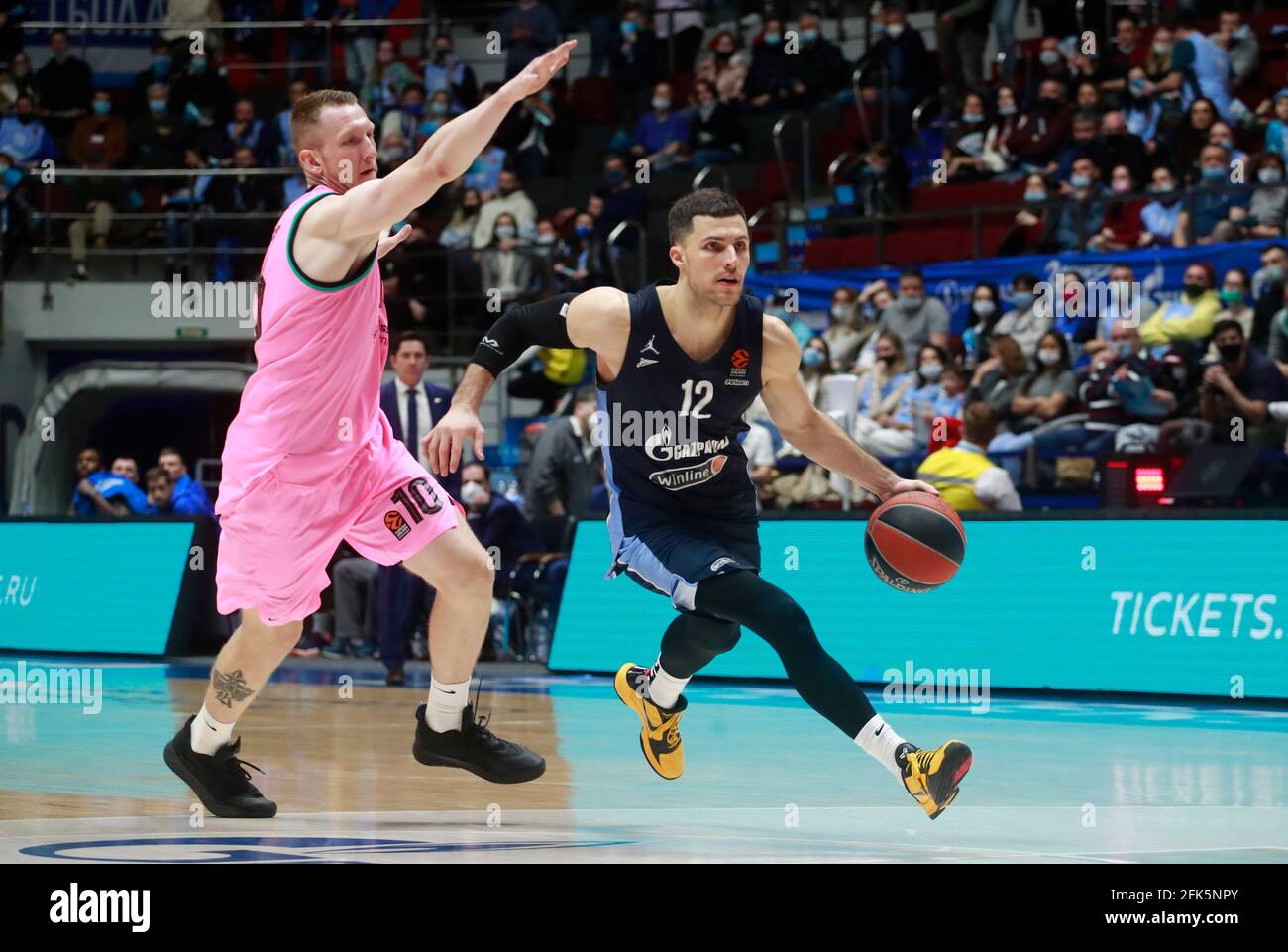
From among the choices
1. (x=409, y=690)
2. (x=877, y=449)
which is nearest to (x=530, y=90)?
(x=409, y=690)

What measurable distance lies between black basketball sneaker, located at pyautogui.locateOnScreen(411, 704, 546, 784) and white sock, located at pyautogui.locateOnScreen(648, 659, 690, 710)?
0.61 meters

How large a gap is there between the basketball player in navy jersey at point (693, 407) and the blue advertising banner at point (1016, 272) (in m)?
8.12

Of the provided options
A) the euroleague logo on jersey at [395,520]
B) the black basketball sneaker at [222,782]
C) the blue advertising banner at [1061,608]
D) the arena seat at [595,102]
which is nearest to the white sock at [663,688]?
the euroleague logo on jersey at [395,520]

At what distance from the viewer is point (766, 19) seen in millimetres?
20250

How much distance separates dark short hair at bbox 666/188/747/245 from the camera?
247 inches

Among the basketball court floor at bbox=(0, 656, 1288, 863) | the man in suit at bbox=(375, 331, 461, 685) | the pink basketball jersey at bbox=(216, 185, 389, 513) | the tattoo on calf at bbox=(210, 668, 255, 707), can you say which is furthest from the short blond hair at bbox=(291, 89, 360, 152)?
the man in suit at bbox=(375, 331, 461, 685)

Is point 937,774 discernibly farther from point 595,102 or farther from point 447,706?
point 595,102

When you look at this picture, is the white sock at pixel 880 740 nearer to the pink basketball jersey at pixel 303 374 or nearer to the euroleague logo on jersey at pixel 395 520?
the euroleague logo on jersey at pixel 395 520

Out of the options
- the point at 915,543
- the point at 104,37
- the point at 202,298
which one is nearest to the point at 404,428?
the point at 915,543

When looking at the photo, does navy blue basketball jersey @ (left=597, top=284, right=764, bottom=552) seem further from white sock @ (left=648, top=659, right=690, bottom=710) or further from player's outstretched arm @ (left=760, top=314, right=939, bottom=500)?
white sock @ (left=648, top=659, right=690, bottom=710)

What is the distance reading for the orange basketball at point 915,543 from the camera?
625 cm

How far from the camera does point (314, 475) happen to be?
5.99m

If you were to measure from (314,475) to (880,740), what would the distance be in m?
1.94

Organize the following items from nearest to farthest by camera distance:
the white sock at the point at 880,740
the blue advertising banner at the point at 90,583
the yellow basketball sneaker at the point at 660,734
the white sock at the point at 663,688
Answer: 1. the white sock at the point at 880,740
2. the white sock at the point at 663,688
3. the yellow basketball sneaker at the point at 660,734
4. the blue advertising banner at the point at 90,583
